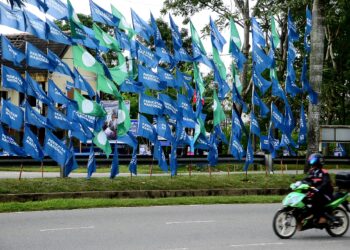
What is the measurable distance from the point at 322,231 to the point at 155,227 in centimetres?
330

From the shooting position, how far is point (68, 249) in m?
10.5

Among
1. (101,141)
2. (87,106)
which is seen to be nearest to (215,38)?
(101,141)

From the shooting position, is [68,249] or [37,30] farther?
[37,30]

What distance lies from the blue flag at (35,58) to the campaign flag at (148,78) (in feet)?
10.0

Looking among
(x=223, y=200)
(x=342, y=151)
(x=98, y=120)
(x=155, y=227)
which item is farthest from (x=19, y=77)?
(x=342, y=151)

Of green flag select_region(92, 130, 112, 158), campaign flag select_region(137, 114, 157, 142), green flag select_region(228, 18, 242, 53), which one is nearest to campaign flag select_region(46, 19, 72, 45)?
green flag select_region(92, 130, 112, 158)

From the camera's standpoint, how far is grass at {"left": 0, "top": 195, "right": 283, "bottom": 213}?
649 inches

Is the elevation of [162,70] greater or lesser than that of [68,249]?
greater

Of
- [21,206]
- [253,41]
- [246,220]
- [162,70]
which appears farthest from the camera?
[253,41]

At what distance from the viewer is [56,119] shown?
790 inches

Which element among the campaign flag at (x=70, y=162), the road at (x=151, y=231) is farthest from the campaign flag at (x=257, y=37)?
the road at (x=151, y=231)

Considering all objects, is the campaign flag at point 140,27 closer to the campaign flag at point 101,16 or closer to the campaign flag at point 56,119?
the campaign flag at point 101,16

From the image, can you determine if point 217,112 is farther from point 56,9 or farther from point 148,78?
point 56,9

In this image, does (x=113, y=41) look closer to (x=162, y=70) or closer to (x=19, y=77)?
(x=162, y=70)
